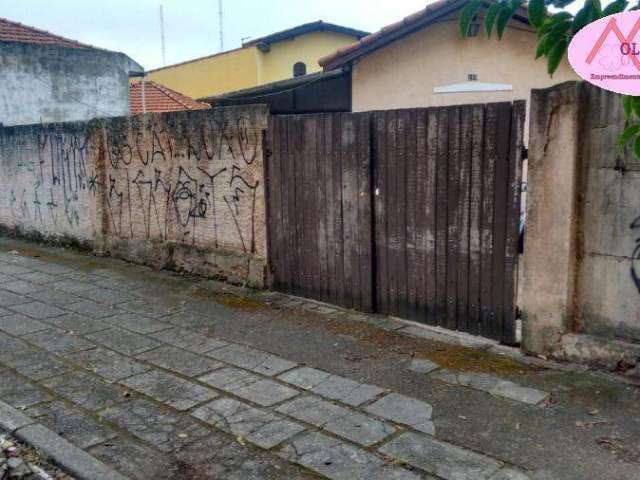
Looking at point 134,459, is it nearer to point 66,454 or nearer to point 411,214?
point 66,454

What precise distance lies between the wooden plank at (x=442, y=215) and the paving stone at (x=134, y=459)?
295 cm

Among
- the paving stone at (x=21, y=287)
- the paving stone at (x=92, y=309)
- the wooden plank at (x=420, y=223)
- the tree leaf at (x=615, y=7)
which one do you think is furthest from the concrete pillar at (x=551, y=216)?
the paving stone at (x=21, y=287)

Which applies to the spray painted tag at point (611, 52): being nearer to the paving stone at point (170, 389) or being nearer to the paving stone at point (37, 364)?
the paving stone at point (170, 389)

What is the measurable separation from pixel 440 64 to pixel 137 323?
7165 millimetres

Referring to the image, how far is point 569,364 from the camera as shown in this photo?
15.9 feet

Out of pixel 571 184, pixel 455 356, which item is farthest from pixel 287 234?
pixel 571 184

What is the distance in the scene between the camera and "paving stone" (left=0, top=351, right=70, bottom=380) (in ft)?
16.6

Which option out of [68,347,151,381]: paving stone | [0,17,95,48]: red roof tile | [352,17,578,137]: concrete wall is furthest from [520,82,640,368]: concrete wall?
[0,17,95,48]: red roof tile

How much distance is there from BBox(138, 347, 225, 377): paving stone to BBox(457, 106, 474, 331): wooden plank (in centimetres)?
220

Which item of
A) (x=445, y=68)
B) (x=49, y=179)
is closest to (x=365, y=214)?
(x=445, y=68)

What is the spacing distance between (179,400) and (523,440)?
7.87ft

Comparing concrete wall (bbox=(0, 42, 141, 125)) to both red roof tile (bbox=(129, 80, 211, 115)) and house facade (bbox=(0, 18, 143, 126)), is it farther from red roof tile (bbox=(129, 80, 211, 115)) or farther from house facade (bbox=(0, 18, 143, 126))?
red roof tile (bbox=(129, 80, 211, 115))

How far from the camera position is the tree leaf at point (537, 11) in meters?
2.31

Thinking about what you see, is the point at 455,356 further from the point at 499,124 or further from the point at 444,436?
the point at 499,124
